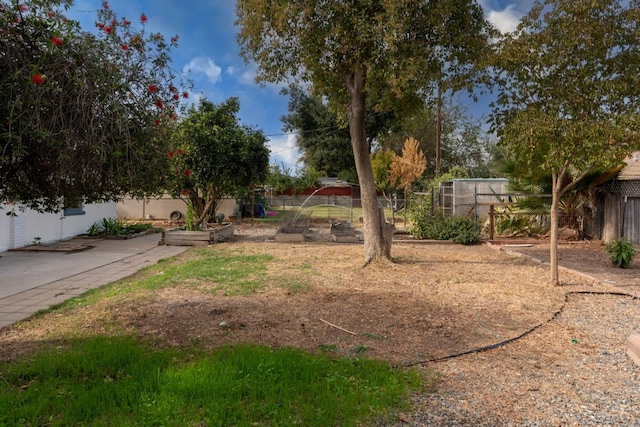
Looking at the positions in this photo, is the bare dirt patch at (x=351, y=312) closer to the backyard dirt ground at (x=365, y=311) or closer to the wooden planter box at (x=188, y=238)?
the backyard dirt ground at (x=365, y=311)

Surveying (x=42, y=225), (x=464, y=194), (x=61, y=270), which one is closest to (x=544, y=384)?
(x=61, y=270)

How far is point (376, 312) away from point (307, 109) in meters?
30.9

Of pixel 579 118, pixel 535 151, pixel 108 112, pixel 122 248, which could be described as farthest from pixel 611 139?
pixel 122 248

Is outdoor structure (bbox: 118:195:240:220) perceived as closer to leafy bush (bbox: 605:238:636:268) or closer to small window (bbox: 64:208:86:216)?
small window (bbox: 64:208:86:216)

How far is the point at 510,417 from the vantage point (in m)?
2.94

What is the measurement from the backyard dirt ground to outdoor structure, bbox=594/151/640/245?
10.3 feet

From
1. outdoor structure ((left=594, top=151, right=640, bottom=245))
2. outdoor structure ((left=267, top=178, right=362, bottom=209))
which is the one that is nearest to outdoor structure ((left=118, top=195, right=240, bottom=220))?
outdoor structure ((left=267, top=178, right=362, bottom=209))

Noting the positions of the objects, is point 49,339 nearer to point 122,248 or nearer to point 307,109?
point 122,248

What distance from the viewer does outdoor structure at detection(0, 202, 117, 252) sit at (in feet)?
35.6

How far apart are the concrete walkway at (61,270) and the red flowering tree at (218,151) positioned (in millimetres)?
2324

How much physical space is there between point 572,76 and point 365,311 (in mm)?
4697

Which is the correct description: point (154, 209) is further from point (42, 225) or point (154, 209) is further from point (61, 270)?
point (61, 270)

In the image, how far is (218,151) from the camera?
1359cm

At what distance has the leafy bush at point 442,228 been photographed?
1338 centimetres
